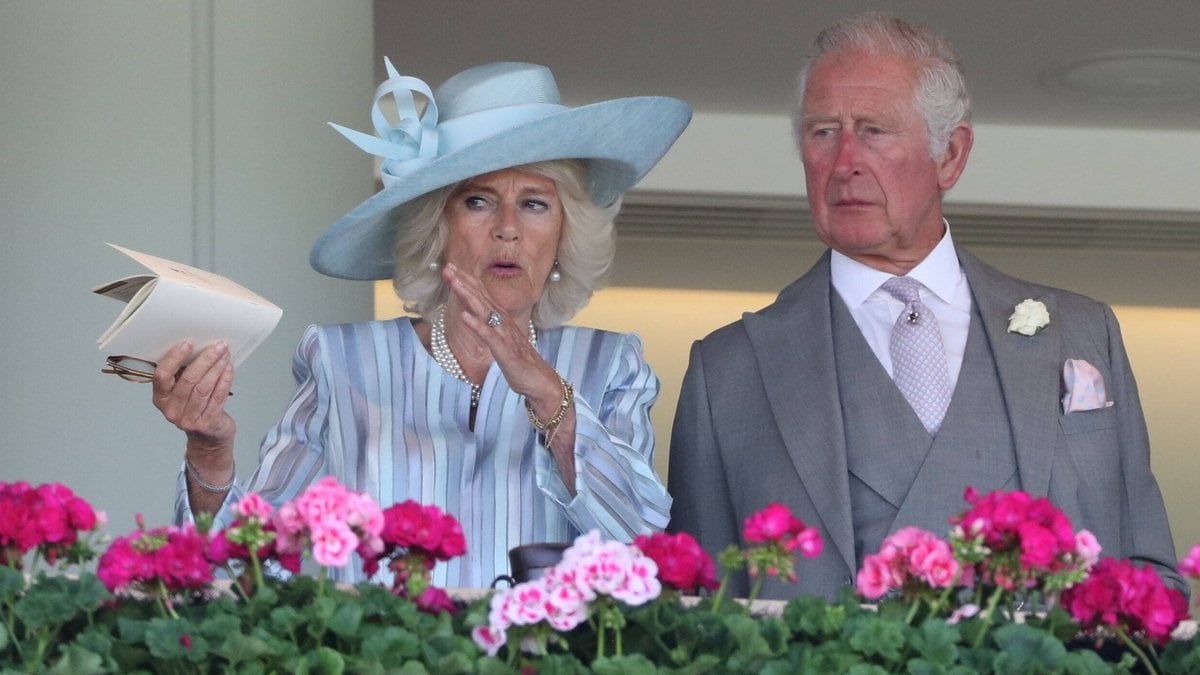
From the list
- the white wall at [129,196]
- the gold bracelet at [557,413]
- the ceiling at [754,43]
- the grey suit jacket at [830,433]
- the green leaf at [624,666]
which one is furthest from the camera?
the ceiling at [754,43]

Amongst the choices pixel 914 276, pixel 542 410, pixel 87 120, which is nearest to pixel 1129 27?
pixel 914 276

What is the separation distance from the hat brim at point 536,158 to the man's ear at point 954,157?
405 millimetres

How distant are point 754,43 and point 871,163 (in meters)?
2.60

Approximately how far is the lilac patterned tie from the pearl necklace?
1.74 feet

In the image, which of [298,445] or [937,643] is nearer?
[937,643]

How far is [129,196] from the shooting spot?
3.15 m

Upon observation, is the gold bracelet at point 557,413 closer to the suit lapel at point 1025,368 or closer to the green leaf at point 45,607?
the suit lapel at point 1025,368

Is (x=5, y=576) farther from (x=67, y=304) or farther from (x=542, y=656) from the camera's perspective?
(x=67, y=304)

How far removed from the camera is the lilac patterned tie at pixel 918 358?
246 cm

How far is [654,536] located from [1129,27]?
3939mm

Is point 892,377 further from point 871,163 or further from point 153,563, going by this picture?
point 153,563

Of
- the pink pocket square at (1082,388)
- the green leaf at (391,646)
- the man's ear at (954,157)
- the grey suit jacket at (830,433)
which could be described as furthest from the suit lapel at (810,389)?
the green leaf at (391,646)

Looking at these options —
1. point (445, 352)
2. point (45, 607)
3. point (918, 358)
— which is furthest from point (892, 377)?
point (45, 607)

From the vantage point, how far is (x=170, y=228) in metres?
3.15
